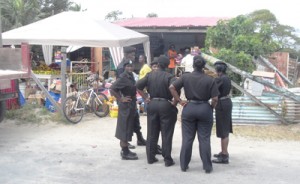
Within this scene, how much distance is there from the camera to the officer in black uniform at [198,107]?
220 inches

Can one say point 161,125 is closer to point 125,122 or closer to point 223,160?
point 125,122

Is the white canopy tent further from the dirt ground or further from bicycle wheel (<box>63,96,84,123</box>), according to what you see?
the dirt ground

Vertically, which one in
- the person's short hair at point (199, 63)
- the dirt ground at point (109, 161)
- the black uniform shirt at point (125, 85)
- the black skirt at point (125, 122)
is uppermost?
the person's short hair at point (199, 63)

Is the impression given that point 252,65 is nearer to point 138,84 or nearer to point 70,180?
point 138,84

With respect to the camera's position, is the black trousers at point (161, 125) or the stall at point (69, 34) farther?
the stall at point (69, 34)

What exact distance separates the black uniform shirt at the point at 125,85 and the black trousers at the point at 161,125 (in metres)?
0.47

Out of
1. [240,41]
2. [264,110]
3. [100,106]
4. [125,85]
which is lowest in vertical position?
[100,106]

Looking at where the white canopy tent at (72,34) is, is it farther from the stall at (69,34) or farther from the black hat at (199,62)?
the black hat at (199,62)

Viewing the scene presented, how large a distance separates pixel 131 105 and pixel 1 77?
2420 millimetres

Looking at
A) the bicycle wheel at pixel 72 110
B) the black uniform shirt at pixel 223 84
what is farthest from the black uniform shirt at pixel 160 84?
the bicycle wheel at pixel 72 110

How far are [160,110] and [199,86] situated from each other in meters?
0.75

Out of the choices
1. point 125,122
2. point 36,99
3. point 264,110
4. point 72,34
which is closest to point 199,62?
point 125,122

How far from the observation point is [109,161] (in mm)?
6258

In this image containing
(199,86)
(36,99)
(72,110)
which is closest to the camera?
(199,86)
